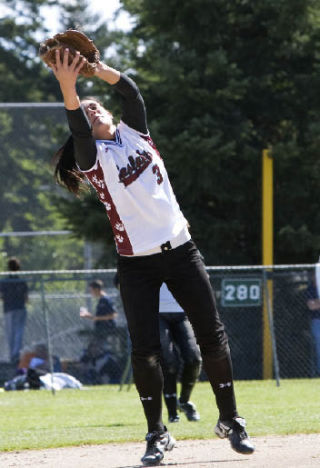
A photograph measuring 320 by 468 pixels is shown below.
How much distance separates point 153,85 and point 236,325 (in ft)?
14.1

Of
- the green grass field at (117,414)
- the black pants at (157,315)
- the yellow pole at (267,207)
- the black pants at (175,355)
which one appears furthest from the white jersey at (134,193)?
the yellow pole at (267,207)

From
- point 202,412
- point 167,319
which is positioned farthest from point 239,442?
point 202,412

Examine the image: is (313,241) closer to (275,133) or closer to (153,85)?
(275,133)

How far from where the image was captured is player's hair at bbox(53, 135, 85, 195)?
5820 millimetres

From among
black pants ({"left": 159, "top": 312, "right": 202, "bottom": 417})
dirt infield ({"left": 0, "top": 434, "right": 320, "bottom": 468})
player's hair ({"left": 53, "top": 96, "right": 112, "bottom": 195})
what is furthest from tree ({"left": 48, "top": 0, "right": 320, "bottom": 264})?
player's hair ({"left": 53, "top": 96, "right": 112, "bottom": 195})

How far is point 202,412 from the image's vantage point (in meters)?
10.1

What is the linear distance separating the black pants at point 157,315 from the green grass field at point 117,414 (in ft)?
5.14

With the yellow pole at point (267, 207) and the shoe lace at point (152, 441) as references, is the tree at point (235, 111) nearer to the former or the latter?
the yellow pole at point (267, 207)

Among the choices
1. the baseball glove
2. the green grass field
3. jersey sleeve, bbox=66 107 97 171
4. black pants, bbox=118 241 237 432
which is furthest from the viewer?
the green grass field

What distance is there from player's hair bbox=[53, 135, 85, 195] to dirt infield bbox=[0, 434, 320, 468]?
172 centimetres

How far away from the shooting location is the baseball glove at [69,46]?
5211mm

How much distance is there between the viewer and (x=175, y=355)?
368 inches

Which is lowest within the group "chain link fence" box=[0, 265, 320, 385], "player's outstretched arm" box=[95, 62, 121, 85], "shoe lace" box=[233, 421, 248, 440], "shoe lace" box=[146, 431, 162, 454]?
"chain link fence" box=[0, 265, 320, 385]

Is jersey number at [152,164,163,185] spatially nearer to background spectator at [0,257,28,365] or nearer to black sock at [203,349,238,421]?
black sock at [203,349,238,421]
